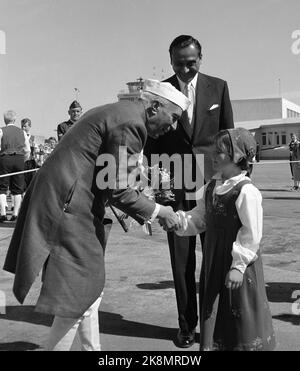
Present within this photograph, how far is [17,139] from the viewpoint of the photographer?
32.9 feet

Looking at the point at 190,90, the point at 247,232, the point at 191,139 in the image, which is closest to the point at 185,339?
the point at 247,232

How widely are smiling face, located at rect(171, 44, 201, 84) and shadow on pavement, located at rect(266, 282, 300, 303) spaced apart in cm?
209

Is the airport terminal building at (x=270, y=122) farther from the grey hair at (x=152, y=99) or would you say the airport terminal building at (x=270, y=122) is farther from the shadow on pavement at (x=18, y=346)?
the grey hair at (x=152, y=99)

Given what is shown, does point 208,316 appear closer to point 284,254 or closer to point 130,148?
point 130,148

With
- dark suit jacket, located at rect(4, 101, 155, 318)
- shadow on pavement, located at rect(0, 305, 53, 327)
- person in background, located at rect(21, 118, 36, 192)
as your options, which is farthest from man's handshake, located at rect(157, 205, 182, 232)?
person in background, located at rect(21, 118, 36, 192)

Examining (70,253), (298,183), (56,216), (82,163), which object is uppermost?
(82,163)

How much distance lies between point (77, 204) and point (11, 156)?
755cm

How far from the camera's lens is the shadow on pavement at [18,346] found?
3832 millimetres

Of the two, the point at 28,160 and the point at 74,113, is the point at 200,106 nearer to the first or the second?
the point at 74,113

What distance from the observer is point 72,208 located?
2.87 m
